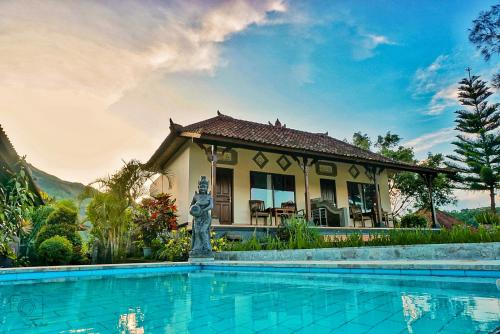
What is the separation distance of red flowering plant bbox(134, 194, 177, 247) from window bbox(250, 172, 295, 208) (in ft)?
9.89

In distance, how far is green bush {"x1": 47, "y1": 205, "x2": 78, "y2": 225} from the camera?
25.4 feet

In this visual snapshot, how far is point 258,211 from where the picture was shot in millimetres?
9391

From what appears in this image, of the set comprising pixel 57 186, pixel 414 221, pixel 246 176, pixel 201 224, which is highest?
pixel 57 186

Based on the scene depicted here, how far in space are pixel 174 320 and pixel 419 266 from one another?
272 centimetres

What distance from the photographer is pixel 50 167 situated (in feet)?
33.6

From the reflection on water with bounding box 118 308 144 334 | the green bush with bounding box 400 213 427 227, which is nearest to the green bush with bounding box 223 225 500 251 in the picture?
the reflection on water with bounding box 118 308 144 334

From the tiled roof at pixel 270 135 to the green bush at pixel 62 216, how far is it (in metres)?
3.73

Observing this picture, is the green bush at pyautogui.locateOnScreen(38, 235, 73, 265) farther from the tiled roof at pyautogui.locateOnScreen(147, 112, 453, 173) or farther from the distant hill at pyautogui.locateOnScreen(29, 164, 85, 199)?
the distant hill at pyautogui.locateOnScreen(29, 164, 85, 199)

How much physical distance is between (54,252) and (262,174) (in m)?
6.46

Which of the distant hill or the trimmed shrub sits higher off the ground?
the distant hill

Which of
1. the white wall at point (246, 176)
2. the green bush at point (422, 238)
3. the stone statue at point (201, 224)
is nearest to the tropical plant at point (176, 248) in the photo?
the stone statue at point (201, 224)

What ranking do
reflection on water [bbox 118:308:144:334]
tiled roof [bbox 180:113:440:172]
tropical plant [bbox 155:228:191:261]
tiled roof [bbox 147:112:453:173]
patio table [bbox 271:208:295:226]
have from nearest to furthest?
reflection on water [bbox 118:308:144:334] < tropical plant [bbox 155:228:191:261] < tiled roof [bbox 147:112:453:173] < tiled roof [bbox 180:113:440:172] < patio table [bbox 271:208:295:226]

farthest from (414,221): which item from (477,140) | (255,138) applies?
(477,140)

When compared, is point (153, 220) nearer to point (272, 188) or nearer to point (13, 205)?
point (13, 205)
